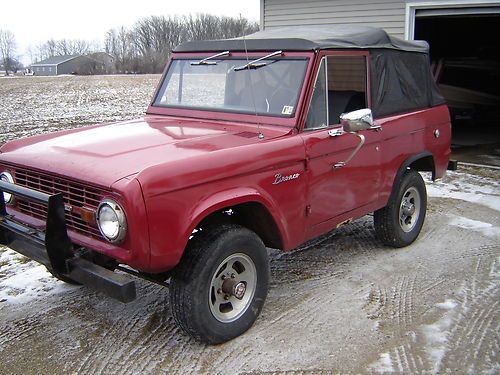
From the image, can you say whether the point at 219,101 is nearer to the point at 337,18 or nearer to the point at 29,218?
the point at 29,218

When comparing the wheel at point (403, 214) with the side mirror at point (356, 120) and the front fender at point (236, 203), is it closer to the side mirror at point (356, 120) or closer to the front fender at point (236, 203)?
the side mirror at point (356, 120)

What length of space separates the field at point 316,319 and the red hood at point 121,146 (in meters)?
1.22

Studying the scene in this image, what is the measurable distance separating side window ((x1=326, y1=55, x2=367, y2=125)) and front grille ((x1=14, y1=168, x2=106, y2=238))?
6.74 feet

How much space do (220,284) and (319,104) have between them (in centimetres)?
164

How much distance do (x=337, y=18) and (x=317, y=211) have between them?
6942 millimetres

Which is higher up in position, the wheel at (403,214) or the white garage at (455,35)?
the white garage at (455,35)

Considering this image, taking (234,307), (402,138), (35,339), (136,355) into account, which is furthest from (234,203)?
(402,138)

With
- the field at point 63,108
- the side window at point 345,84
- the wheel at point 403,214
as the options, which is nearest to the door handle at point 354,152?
the side window at point 345,84

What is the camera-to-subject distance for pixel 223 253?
3.33 meters

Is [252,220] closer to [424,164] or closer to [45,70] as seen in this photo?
[424,164]

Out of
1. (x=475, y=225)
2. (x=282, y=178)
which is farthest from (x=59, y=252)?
(x=475, y=225)

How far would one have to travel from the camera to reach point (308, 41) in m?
4.11

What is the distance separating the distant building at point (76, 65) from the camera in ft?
255

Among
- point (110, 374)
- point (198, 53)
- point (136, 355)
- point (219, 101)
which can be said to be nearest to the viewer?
point (110, 374)
